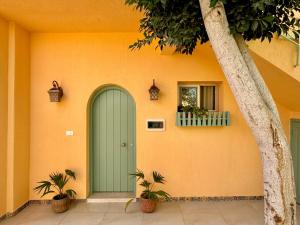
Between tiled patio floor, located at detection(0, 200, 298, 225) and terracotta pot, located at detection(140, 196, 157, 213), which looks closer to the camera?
tiled patio floor, located at detection(0, 200, 298, 225)

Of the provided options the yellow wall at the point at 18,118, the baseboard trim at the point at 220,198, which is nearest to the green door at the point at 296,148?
the baseboard trim at the point at 220,198

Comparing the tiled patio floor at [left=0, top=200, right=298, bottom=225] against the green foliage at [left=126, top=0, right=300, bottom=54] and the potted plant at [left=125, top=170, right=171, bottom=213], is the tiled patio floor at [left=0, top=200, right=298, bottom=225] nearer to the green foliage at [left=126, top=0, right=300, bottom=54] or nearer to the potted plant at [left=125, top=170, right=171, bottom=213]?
the potted plant at [left=125, top=170, right=171, bottom=213]

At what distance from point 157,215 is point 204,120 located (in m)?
1.75

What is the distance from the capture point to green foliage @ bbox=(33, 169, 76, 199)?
3.68 metres

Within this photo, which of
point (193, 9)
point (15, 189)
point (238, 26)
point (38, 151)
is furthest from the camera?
point (38, 151)

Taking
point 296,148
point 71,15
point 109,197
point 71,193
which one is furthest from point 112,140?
point 296,148

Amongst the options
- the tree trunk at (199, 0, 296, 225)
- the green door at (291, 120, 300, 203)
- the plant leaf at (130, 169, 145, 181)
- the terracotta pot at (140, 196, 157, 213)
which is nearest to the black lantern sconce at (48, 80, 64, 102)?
the plant leaf at (130, 169, 145, 181)

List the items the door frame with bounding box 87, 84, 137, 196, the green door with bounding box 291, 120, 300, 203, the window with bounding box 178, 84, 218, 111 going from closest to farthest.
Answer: the green door with bounding box 291, 120, 300, 203, the door frame with bounding box 87, 84, 137, 196, the window with bounding box 178, 84, 218, 111

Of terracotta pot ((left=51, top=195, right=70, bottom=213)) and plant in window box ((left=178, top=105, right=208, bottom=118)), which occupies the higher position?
plant in window box ((left=178, top=105, right=208, bottom=118))

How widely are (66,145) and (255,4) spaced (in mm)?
3564

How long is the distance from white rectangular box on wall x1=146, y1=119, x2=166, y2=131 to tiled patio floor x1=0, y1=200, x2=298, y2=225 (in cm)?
133

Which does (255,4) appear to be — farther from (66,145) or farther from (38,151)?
(38,151)

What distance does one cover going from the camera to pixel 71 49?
3.98m

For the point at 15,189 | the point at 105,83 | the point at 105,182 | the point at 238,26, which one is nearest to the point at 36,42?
the point at 105,83
